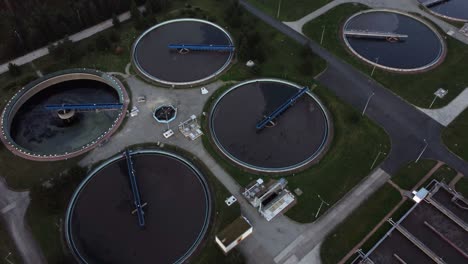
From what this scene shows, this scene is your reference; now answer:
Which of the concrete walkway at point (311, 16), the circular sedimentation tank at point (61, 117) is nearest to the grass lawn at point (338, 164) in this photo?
the circular sedimentation tank at point (61, 117)

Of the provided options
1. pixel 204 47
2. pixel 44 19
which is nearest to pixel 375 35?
pixel 204 47

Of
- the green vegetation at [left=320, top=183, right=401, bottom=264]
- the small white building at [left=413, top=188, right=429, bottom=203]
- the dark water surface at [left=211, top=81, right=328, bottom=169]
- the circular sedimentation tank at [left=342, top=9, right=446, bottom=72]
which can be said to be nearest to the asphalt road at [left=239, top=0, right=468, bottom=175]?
the green vegetation at [left=320, top=183, right=401, bottom=264]

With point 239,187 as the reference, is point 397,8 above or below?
above

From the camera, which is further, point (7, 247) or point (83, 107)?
point (83, 107)

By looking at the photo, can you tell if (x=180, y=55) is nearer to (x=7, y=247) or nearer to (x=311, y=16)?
(x=311, y=16)

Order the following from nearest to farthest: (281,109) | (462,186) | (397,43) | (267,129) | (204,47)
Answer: (462,186)
(267,129)
(281,109)
(204,47)
(397,43)
